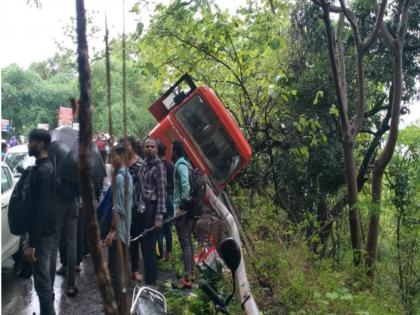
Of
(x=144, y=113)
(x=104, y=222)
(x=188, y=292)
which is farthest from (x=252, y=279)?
(x=144, y=113)

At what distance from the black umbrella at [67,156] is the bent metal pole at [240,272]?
1.40 metres

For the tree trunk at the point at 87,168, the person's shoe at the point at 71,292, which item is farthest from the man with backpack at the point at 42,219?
the tree trunk at the point at 87,168

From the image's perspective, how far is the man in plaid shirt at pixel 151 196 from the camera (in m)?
6.10

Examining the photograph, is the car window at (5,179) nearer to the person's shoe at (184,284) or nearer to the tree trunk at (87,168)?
the person's shoe at (184,284)

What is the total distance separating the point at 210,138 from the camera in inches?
358

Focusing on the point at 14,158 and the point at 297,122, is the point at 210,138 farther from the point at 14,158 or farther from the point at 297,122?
the point at 14,158

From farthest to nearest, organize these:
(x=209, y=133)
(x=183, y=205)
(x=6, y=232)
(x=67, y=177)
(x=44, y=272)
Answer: (x=209, y=133) → (x=6, y=232) → (x=183, y=205) → (x=67, y=177) → (x=44, y=272)

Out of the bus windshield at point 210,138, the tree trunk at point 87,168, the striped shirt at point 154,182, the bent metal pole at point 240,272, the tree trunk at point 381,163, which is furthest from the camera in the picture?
the bus windshield at point 210,138

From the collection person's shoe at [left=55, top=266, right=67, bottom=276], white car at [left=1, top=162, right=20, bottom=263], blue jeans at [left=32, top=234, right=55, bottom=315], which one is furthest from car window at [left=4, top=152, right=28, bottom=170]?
blue jeans at [left=32, top=234, right=55, bottom=315]

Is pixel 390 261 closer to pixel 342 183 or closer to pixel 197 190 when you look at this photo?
pixel 342 183

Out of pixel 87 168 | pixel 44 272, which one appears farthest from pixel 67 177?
pixel 87 168

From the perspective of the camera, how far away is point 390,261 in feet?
32.4

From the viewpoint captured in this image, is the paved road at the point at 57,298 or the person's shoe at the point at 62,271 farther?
the person's shoe at the point at 62,271

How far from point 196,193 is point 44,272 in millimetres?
2282
